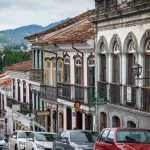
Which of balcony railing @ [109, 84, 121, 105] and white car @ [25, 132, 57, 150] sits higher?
balcony railing @ [109, 84, 121, 105]

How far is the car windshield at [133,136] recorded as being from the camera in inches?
764

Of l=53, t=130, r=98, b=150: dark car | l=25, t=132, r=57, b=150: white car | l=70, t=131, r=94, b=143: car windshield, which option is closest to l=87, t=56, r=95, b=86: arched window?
l=25, t=132, r=57, b=150: white car

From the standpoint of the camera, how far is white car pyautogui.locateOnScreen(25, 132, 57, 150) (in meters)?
29.1

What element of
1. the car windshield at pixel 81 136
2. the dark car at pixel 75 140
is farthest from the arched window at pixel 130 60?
the car windshield at pixel 81 136

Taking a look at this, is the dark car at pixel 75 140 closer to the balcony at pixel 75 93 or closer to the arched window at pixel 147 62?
the arched window at pixel 147 62

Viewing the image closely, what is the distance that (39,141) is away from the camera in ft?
97.8

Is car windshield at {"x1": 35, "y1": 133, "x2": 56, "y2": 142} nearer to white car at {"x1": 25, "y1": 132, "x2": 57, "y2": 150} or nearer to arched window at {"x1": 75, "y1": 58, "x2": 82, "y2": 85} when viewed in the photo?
white car at {"x1": 25, "y1": 132, "x2": 57, "y2": 150}

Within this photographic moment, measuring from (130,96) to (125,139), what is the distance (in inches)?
373

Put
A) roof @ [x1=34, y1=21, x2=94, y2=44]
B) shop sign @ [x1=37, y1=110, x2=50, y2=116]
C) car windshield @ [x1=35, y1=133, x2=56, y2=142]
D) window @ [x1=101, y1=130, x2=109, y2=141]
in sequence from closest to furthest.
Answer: window @ [x1=101, y1=130, x2=109, y2=141]
car windshield @ [x1=35, y1=133, x2=56, y2=142]
roof @ [x1=34, y1=21, x2=94, y2=44]
shop sign @ [x1=37, y1=110, x2=50, y2=116]

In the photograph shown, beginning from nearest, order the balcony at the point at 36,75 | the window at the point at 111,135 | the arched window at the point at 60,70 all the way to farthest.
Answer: the window at the point at 111,135
the arched window at the point at 60,70
the balcony at the point at 36,75

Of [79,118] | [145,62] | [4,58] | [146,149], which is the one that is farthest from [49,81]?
[4,58]

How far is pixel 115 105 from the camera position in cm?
3092

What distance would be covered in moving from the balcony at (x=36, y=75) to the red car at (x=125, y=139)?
83.0ft

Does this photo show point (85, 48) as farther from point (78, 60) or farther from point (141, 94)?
point (141, 94)
